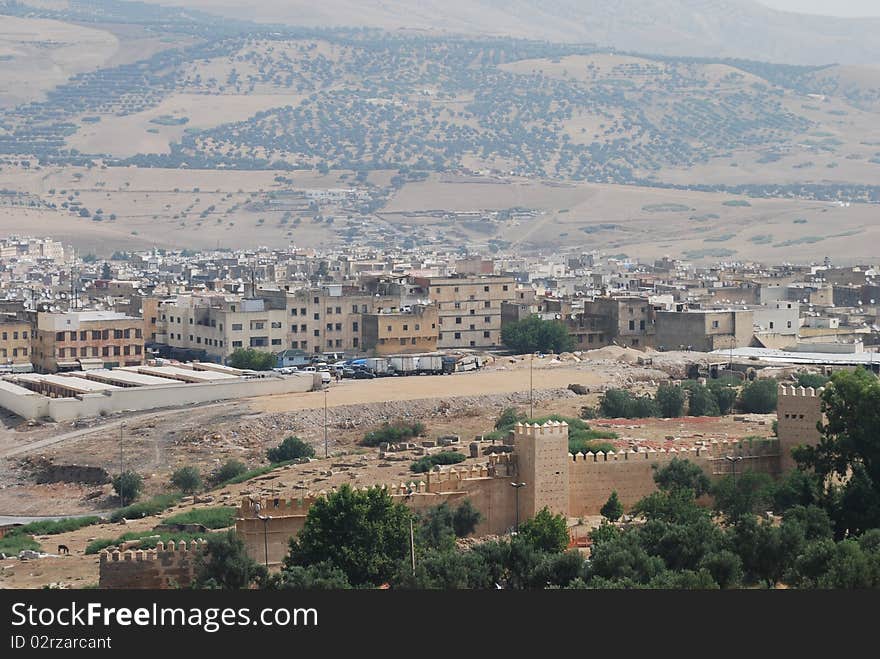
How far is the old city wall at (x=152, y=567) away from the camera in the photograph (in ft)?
97.0

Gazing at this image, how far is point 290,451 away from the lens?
45438 mm

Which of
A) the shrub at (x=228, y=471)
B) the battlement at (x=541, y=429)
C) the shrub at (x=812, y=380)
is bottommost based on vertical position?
the shrub at (x=228, y=471)

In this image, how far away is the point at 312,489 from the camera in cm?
3691

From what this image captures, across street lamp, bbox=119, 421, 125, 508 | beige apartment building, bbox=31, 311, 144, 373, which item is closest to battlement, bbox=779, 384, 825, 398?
street lamp, bbox=119, 421, 125, 508

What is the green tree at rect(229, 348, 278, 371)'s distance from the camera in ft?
187

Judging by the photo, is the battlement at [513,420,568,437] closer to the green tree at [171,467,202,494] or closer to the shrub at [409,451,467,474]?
the shrub at [409,451,467,474]

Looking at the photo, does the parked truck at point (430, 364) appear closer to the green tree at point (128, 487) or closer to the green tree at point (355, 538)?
the green tree at point (128, 487)

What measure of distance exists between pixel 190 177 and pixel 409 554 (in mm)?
156304

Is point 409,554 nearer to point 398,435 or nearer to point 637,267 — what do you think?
point 398,435

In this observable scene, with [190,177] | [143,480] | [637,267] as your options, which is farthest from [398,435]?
[190,177]

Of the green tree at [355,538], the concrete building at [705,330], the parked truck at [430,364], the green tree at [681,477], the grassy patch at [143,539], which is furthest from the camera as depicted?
the concrete building at [705,330]

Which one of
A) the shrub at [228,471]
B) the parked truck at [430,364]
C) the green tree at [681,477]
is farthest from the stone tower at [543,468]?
the parked truck at [430,364]

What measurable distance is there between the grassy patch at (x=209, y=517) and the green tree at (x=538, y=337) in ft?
84.4

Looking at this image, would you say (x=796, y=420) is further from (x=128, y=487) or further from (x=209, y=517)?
(x=128, y=487)
